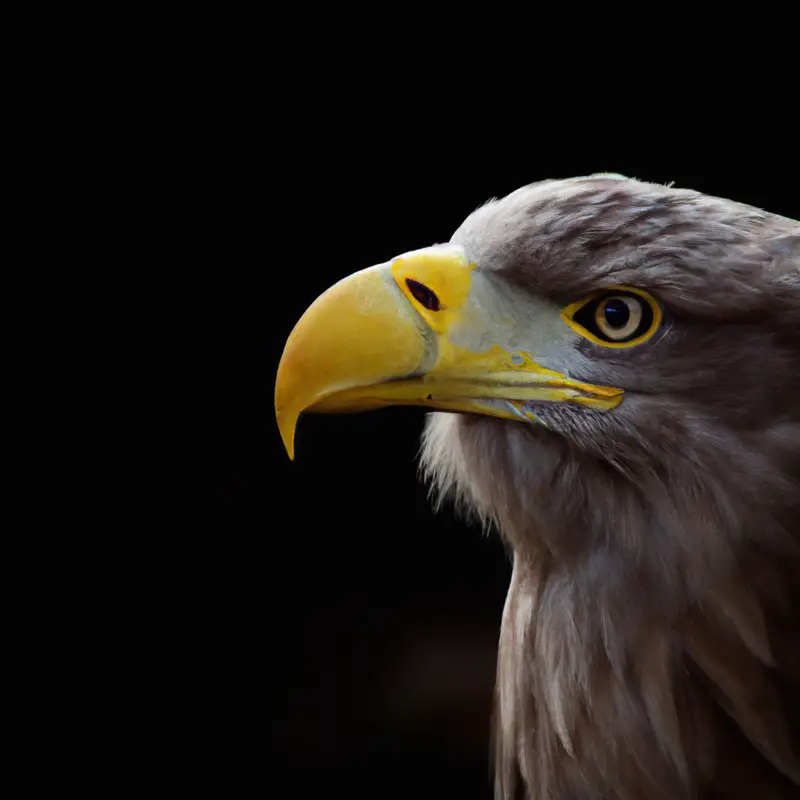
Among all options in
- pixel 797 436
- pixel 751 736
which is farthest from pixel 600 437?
pixel 751 736

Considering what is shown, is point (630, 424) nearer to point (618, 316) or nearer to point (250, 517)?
point (618, 316)

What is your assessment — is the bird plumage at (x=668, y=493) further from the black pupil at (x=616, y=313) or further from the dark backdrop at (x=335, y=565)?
the dark backdrop at (x=335, y=565)

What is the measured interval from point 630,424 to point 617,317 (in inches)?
6.6

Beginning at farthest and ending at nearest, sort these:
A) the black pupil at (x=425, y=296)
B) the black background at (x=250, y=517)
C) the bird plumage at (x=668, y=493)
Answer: the black background at (x=250, y=517) < the black pupil at (x=425, y=296) < the bird plumage at (x=668, y=493)

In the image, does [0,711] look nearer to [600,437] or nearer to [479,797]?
[479,797]

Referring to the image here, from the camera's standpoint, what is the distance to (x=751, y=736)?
1.48 meters

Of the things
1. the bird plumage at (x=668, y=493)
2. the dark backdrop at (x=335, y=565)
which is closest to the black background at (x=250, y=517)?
the dark backdrop at (x=335, y=565)

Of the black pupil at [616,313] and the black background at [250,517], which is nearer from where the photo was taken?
the black pupil at [616,313]

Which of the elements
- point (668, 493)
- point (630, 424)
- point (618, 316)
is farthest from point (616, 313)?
point (668, 493)

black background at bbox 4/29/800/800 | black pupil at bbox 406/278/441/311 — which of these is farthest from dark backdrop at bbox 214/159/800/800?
black pupil at bbox 406/278/441/311

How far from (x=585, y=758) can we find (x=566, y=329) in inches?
27.8

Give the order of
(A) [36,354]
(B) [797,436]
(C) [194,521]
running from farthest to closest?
(C) [194,521] < (A) [36,354] < (B) [797,436]

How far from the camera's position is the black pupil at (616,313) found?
148cm

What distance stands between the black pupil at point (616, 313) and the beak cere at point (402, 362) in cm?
10
